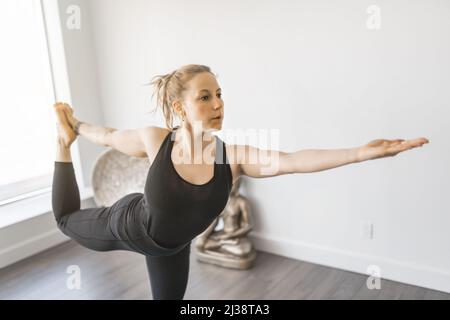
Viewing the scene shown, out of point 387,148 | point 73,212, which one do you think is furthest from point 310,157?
point 73,212

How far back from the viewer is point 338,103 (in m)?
2.48

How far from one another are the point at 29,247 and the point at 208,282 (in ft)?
4.80

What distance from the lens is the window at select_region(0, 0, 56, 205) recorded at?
3117 millimetres

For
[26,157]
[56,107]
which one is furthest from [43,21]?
[56,107]

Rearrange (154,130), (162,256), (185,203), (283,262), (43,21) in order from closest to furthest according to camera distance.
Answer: (185,203) < (154,130) < (162,256) < (283,262) < (43,21)

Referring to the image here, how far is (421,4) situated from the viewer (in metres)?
2.14

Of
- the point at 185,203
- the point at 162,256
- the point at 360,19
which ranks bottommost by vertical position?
the point at 162,256

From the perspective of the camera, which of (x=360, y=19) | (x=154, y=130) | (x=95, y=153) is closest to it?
(x=154, y=130)

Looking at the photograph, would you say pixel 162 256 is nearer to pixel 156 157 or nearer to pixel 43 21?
pixel 156 157

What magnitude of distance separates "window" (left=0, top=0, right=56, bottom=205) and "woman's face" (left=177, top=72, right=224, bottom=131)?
2310 mm

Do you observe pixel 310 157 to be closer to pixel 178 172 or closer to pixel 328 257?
pixel 178 172

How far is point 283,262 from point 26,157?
214 cm

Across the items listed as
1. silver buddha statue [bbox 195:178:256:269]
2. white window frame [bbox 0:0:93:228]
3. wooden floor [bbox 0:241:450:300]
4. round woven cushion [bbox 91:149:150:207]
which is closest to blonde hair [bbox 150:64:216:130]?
round woven cushion [bbox 91:149:150:207]

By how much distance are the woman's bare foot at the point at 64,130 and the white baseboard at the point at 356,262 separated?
1.67 m
